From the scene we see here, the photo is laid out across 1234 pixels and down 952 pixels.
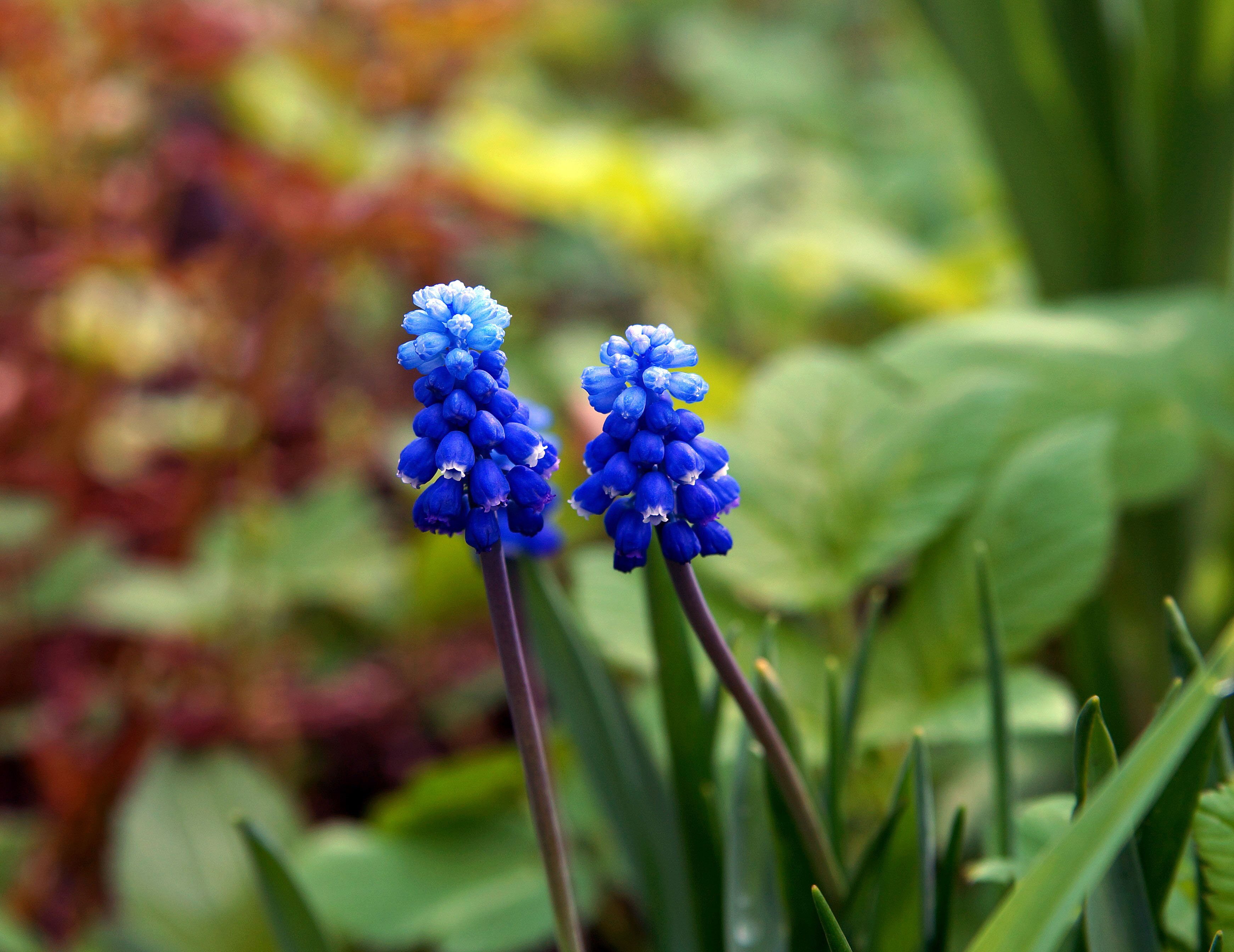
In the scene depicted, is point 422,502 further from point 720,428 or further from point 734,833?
point 720,428

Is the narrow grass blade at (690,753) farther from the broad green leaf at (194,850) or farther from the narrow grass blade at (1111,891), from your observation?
the broad green leaf at (194,850)

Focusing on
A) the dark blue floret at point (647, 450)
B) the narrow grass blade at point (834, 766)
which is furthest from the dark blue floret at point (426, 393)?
the narrow grass blade at point (834, 766)

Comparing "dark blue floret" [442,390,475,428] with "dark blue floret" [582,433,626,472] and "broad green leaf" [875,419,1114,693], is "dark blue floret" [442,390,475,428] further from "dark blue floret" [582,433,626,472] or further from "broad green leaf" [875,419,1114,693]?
"broad green leaf" [875,419,1114,693]

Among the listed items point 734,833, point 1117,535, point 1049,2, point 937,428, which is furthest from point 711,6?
point 734,833

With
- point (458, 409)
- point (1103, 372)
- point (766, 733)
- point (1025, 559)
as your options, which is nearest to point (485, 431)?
point (458, 409)

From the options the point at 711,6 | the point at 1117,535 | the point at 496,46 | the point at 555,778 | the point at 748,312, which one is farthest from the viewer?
the point at 711,6

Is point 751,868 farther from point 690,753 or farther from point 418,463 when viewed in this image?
point 418,463
